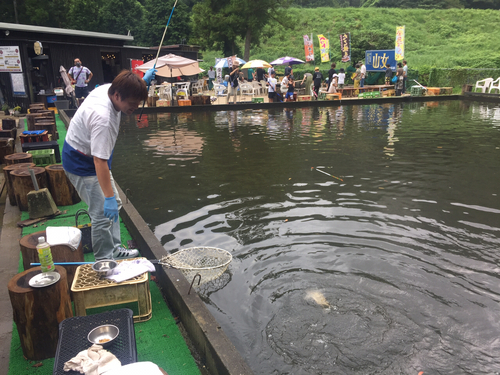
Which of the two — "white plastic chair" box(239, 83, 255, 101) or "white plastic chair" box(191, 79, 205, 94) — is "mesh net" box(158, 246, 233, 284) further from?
"white plastic chair" box(191, 79, 205, 94)

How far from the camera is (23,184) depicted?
5.36 meters

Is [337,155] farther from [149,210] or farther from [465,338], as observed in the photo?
[465,338]

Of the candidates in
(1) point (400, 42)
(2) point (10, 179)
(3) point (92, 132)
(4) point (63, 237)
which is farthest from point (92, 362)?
(1) point (400, 42)

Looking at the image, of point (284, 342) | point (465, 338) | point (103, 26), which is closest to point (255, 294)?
point (284, 342)

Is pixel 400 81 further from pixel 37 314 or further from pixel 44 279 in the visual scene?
pixel 37 314

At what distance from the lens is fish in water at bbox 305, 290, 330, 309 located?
3777 millimetres

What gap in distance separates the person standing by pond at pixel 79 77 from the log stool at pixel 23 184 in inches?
442

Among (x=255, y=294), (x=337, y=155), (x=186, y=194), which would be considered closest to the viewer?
(x=255, y=294)

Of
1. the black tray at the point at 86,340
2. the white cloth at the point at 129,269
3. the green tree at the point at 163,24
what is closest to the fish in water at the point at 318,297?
the white cloth at the point at 129,269

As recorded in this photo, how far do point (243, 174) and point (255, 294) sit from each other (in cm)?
429

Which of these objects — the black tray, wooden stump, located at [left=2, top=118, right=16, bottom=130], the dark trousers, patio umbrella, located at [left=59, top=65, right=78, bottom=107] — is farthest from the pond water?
patio umbrella, located at [left=59, top=65, right=78, bottom=107]

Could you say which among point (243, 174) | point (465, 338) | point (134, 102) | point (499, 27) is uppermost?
point (499, 27)

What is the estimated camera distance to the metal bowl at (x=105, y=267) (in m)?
3.14

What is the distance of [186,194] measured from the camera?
6949 mm
